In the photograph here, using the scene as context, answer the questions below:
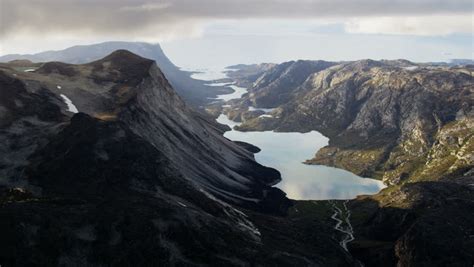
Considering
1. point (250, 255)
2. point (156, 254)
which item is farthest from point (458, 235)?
point (156, 254)

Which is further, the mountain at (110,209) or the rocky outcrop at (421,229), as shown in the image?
the rocky outcrop at (421,229)

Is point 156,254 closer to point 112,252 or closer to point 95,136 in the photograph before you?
point 112,252

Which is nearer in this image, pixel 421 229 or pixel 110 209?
pixel 110 209

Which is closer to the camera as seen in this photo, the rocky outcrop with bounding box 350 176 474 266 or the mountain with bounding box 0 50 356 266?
the mountain with bounding box 0 50 356 266

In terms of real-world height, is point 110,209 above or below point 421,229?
below

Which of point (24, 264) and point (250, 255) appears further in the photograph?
point (250, 255)

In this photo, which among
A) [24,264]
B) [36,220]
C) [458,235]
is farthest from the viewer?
[458,235]

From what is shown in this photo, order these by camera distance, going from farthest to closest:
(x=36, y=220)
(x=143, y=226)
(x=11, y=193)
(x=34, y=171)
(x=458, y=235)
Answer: (x=34, y=171) → (x=458, y=235) → (x=11, y=193) → (x=143, y=226) → (x=36, y=220)

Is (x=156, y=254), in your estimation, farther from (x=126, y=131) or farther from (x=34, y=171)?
(x=126, y=131)

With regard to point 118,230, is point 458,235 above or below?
above
